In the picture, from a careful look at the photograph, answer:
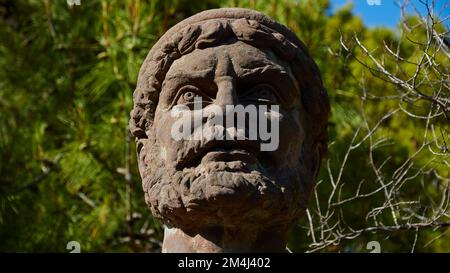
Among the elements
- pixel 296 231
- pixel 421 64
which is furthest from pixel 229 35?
pixel 296 231

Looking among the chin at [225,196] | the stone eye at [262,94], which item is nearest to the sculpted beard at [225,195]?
the chin at [225,196]

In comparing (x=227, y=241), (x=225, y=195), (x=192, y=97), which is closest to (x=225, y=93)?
(x=192, y=97)

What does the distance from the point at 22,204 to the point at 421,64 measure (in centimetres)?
473

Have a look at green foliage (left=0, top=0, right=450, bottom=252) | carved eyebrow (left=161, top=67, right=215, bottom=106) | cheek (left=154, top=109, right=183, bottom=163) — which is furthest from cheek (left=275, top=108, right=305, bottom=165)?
green foliage (left=0, top=0, right=450, bottom=252)

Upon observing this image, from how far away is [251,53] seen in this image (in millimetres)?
5773

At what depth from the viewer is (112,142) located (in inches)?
402

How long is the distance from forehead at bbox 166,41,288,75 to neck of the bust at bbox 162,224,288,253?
2.63ft

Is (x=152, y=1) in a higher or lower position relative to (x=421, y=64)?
higher

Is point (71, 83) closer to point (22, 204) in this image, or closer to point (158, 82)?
point (22, 204)

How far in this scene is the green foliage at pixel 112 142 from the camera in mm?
10016

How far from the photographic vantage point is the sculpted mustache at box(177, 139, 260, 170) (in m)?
5.50

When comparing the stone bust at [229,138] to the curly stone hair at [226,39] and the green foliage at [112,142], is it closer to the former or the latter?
the curly stone hair at [226,39]

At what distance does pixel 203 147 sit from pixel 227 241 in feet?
1.54

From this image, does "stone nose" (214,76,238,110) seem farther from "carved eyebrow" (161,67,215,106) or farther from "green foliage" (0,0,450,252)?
"green foliage" (0,0,450,252)
